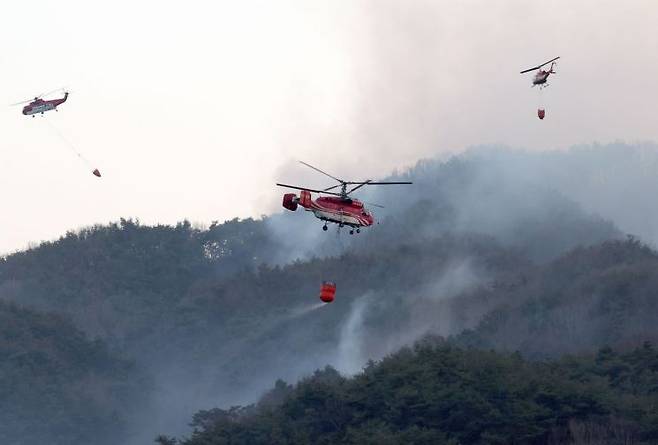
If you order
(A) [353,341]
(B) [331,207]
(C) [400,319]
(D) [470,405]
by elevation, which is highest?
(C) [400,319]

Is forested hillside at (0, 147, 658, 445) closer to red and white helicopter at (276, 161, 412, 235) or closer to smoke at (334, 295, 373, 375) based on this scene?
smoke at (334, 295, 373, 375)

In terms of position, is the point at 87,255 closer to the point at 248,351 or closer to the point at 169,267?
the point at 169,267

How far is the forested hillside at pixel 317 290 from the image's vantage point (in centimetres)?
14038

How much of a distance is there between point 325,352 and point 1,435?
28066 mm

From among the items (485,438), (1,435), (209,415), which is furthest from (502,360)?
(1,435)

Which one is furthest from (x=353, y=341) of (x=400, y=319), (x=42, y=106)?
(x=42, y=106)

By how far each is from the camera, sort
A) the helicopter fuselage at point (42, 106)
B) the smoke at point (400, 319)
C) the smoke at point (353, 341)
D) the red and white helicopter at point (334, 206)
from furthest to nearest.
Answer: the smoke at point (353, 341), the smoke at point (400, 319), the helicopter fuselage at point (42, 106), the red and white helicopter at point (334, 206)

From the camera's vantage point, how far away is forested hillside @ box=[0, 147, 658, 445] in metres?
140

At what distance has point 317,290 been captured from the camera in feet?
561

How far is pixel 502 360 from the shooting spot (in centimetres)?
11025

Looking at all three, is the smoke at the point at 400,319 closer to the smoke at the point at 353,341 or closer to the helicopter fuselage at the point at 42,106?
the smoke at the point at 353,341

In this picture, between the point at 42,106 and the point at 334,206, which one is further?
the point at 42,106

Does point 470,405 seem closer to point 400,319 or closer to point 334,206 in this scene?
point 334,206

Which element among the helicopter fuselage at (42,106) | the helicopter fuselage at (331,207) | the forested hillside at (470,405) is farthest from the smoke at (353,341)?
the helicopter fuselage at (331,207)
